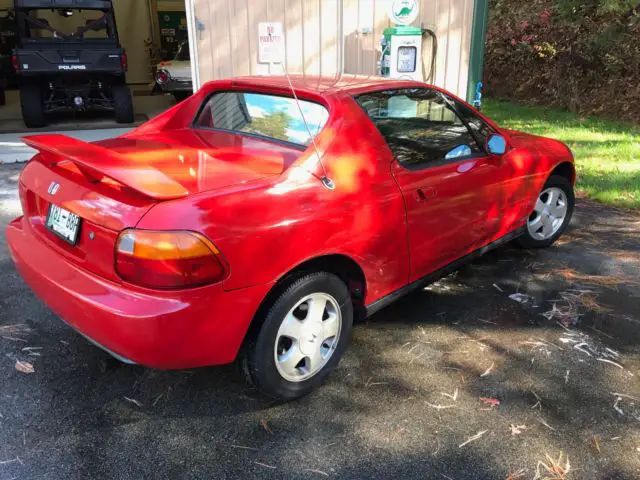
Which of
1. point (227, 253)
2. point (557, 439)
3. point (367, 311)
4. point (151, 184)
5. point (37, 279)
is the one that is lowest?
point (557, 439)

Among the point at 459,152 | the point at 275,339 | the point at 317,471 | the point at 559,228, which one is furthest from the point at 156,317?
the point at 559,228

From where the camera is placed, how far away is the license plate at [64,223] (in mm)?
2461

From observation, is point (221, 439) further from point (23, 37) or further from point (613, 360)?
point (23, 37)

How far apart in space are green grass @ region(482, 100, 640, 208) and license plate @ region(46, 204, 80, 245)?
217 inches

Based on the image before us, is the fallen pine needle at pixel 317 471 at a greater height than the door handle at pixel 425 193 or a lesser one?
lesser

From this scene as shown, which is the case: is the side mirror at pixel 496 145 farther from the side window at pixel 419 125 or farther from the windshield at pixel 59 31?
the windshield at pixel 59 31

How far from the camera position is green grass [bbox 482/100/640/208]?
20.7 ft

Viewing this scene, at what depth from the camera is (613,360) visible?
3061mm

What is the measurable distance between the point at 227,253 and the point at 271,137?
1.01 meters

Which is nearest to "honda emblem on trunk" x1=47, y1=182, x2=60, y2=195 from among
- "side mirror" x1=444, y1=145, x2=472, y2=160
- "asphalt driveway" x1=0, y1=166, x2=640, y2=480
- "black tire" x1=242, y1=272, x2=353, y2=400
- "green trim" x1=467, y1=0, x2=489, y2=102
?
"asphalt driveway" x1=0, y1=166, x2=640, y2=480

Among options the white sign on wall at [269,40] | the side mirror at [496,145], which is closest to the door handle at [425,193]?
the side mirror at [496,145]

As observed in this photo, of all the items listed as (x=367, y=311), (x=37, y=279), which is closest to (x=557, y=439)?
(x=367, y=311)

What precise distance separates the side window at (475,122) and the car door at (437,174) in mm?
27

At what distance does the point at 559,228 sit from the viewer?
473 centimetres
